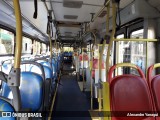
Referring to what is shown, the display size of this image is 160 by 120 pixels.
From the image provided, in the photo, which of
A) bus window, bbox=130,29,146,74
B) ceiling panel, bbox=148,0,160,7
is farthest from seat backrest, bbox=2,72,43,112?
ceiling panel, bbox=148,0,160,7

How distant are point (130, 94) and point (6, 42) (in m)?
3.73

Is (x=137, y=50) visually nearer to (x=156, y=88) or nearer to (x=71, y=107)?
(x=156, y=88)

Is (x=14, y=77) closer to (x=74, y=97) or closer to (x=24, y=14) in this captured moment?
(x=24, y=14)

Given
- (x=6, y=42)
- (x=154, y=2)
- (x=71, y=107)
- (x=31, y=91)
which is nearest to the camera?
(x=31, y=91)

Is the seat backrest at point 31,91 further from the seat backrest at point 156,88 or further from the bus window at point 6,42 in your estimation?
the bus window at point 6,42

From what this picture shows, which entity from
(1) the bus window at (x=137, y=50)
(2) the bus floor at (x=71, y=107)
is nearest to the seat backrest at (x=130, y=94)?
(1) the bus window at (x=137, y=50)

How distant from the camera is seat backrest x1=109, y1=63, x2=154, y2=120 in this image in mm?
1861

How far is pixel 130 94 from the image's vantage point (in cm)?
191

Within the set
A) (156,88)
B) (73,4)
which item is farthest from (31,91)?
(73,4)

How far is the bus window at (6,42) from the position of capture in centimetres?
430

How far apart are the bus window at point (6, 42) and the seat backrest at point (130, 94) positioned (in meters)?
3.29

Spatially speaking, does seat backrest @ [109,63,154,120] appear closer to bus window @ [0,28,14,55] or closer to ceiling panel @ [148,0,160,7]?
ceiling panel @ [148,0,160,7]

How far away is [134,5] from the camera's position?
132 inches

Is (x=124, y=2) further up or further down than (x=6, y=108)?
further up
